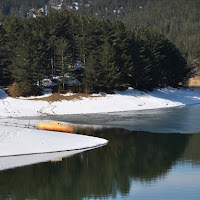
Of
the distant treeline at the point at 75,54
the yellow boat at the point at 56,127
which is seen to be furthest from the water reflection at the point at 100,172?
the distant treeline at the point at 75,54

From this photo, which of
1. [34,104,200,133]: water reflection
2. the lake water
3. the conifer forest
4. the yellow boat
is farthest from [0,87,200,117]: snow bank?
the yellow boat

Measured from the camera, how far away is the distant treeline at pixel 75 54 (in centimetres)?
7262

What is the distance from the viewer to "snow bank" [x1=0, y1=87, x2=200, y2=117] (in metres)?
63.6

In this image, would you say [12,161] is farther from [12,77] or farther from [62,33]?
[62,33]

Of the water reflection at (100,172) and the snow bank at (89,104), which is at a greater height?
the snow bank at (89,104)

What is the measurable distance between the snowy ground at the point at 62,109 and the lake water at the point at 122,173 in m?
2.58

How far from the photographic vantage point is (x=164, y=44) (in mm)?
100750

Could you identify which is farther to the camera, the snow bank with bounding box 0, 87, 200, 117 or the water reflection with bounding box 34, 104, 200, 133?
the snow bank with bounding box 0, 87, 200, 117

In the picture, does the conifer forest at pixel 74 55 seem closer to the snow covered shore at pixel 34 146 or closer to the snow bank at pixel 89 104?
the snow bank at pixel 89 104

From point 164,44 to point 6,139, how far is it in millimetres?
72792

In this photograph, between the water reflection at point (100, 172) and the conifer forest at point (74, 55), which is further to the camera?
the conifer forest at point (74, 55)

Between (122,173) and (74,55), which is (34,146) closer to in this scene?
(122,173)

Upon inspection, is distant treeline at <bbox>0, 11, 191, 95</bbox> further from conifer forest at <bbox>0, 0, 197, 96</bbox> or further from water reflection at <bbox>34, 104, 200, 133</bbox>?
water reflection at <bbox>34, 104, 200, 133</bbox>

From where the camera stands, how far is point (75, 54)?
265 ft
